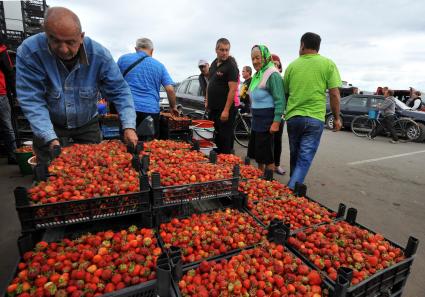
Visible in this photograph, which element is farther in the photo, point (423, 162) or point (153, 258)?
point (423, 162)

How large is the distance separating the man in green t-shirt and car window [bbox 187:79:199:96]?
16.5 feet

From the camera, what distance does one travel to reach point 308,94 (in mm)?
3021

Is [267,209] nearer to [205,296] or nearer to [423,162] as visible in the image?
[205,296]

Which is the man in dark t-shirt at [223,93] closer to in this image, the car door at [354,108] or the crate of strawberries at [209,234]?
the crate of strawberries at [209,234]

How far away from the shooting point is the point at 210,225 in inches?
68.9

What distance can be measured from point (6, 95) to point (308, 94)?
501cm

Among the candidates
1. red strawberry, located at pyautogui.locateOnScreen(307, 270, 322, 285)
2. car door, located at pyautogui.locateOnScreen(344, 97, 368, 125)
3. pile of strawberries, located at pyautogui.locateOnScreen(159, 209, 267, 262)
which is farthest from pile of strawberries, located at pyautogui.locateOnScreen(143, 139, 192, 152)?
car door, located at pyautogui.locateOnScreen(344, 97, 368, 125)

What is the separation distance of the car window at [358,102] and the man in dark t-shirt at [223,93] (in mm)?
8604

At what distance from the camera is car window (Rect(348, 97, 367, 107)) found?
10.5 metres

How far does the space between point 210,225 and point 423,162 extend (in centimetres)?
725

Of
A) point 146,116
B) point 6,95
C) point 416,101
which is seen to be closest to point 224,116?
point 146,116

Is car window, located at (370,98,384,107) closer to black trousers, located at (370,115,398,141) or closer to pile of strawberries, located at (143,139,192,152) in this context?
black trousers, located at (370,115,398,141)

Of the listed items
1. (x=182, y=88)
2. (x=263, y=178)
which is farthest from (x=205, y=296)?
(x=182, y=88)

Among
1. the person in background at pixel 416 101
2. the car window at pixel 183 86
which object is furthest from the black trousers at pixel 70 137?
the person in background at pixel 416 101
